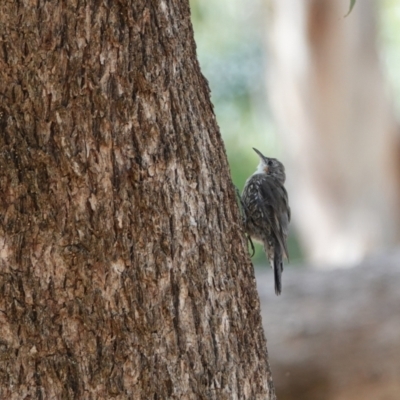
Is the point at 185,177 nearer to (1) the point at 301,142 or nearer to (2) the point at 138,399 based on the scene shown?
(2) the point at 138,399

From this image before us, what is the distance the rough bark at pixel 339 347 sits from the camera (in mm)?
6887

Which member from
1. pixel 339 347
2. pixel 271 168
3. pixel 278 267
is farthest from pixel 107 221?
pixel 339 347

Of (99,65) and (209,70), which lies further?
(209,70)

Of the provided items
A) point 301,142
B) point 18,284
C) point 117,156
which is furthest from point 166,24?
point 301,142

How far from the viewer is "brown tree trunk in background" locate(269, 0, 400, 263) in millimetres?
10602

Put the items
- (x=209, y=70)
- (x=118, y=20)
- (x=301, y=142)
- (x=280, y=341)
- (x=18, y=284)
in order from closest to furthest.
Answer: (x=18, y=284) → (x=118, y=20) → (x=280, y=341) → (x=301, y=142) → (x=209, y=70)

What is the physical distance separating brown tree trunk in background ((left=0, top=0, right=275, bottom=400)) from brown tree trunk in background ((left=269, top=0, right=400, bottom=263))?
818cm

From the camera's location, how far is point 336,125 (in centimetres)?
1115

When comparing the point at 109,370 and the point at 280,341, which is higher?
the point at 280,341

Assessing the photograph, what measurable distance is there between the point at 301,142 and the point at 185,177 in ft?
30.0

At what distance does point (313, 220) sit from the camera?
11.8 m

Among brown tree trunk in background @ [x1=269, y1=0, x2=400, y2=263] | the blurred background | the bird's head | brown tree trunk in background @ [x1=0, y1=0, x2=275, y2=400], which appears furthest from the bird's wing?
brown tree trunk in background @ [x1=269, y1=0, x2=400, y2=263]

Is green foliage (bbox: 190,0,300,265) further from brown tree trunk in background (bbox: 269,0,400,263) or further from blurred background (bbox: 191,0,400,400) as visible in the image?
brown tree trunk in background (bbox: 269,0,400,263)

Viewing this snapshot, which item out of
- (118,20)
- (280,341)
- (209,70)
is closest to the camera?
(118,20)
